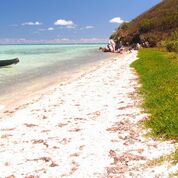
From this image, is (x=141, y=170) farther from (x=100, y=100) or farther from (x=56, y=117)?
(x=100, y=100)

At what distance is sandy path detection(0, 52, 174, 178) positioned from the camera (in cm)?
951

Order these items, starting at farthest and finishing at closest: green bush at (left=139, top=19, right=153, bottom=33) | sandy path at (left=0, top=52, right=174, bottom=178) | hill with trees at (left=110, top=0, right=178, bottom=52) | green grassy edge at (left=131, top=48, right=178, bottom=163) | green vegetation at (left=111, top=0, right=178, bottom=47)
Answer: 1. green bush at (left=139, top=19, right=153, bottom=33)
2. green vegetation at (left=111, top=0, right=178, bottom=47)
3. hill with trees at (left=110, top=0, right=178, bottom=52)
4. green grassy edge at (left=131, top=48, right=178, bottom=163)
5. sandy path at (left=0, top=52, right=174, bottom=178)

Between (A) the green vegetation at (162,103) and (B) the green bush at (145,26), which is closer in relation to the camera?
(A) the green vegetation at (162,103)

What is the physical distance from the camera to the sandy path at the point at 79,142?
9.51 m

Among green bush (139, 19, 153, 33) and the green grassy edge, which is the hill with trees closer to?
green bush (139, 19, 153, 33)

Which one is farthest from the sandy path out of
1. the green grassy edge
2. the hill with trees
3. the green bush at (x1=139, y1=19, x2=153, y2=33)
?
the green bush at (x1=139, y1=19, x2=153, y2=33)

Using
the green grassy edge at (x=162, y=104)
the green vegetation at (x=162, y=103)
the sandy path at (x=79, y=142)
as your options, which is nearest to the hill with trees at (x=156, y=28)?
the green vegetation at (x=162, y=103)

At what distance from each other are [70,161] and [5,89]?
18780 mm

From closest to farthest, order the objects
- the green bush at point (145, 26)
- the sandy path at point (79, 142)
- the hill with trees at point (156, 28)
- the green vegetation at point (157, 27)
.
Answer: the sandy path at point (79, 142), the hill with trees at point (156, 28), the green vegetation at point (157, 27), the green bush at point (145, 26)

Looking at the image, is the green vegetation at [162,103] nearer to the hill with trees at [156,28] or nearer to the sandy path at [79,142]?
the sandy path at [79,142]

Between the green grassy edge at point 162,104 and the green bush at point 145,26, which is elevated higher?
the green bush at point 145,26

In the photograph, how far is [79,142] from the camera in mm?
11656

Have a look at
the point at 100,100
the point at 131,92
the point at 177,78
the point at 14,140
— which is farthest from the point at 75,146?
the point at 177,78

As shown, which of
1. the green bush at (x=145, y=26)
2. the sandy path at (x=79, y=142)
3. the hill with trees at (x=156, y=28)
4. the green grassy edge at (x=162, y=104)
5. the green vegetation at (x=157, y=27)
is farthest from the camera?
the green bush at (x=145, y=26)
